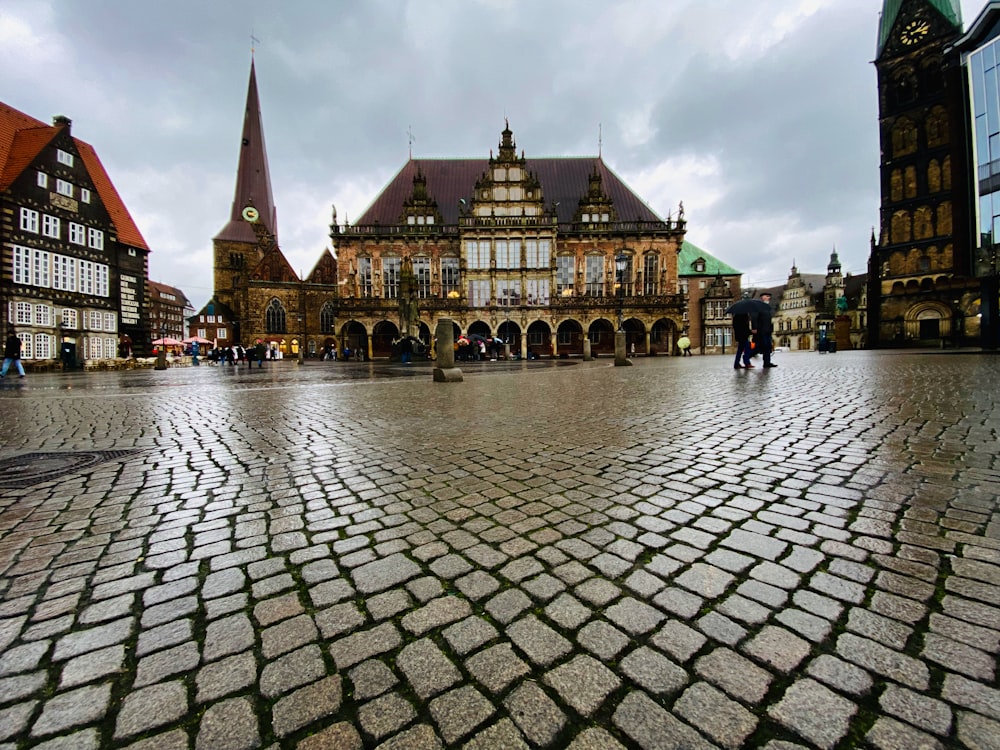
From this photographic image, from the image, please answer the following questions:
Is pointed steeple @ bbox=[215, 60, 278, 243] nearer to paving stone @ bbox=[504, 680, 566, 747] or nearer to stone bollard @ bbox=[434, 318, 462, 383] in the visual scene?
stone bollard @ bbox=[434, 318, 462, 383]

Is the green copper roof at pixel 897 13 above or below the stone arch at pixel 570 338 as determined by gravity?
above

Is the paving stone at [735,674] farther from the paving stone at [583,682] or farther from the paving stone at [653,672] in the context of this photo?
the paving stone at [583,682]

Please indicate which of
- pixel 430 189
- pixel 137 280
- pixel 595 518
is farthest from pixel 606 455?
pixel 430 189

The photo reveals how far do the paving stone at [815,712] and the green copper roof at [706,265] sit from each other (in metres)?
52.1

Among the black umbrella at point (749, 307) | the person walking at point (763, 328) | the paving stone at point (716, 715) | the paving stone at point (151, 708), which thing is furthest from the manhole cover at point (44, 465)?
the person walking at point (763, 328)

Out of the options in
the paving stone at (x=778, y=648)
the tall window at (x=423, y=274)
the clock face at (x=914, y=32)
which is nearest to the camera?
the paving stone at (x=778, y=648)

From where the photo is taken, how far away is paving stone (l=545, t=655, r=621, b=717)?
118 cm

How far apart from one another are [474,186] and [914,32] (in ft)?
106

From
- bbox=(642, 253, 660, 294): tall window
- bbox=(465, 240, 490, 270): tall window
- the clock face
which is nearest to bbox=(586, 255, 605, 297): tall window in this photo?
bbox=(642, 253, 660, 294): tall window

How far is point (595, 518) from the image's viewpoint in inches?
92.0

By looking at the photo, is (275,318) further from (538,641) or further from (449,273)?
(538,641)

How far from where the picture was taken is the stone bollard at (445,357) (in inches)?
421

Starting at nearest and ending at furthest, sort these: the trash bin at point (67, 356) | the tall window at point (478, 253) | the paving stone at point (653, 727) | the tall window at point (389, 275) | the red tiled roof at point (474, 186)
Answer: the paving stone at point (653, 727), the trash bin at point (67, 356), the tall window at point (478, 253), the tall window at point (389, 275), the red tiled roof at point (474, 186)

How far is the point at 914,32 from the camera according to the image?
31.6 meters
